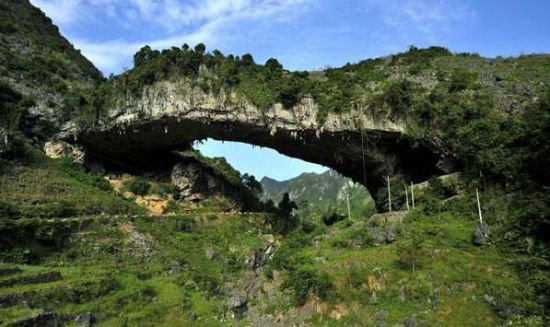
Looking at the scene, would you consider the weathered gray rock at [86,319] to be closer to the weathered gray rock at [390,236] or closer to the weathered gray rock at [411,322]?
the weathered gray rock at [411,322]

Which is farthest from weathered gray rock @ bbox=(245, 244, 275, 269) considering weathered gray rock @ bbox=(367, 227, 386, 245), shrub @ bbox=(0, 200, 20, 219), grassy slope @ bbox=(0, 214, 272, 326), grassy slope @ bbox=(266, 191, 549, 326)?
shrub @ bbox=(0, 200, 20, 219)

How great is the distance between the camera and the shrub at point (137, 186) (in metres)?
35.7

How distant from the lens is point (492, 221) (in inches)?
830

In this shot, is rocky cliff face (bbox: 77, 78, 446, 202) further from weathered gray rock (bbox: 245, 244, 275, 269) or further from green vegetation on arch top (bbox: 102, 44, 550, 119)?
weathered gray rock (bbox: 245, 244, 275, 269)

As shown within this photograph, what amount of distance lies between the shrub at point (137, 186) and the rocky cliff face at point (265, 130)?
3148mm

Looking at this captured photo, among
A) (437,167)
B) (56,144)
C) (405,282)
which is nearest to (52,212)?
(56,144)

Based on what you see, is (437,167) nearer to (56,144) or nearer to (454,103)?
(454,103)

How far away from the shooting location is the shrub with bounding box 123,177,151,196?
117 feet

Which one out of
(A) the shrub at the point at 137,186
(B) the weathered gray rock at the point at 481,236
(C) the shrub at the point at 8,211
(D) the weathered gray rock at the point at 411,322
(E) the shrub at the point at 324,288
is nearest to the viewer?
(D) the weathered gray rock at the point at 411,322

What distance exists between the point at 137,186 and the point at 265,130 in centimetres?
1043

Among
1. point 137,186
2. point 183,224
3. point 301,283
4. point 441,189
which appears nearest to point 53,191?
point 137,186

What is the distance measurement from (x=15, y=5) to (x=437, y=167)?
152 feet

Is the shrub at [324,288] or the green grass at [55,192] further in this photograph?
the green grass at [55,192]

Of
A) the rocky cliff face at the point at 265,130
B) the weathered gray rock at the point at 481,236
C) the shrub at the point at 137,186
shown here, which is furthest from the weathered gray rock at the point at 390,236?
the shrub at the point at 137,186
